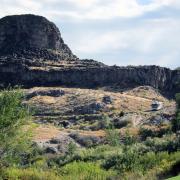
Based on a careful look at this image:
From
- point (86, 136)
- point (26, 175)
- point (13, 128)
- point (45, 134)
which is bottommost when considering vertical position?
point (45, 134)

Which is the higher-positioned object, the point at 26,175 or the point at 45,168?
the point at 26,175

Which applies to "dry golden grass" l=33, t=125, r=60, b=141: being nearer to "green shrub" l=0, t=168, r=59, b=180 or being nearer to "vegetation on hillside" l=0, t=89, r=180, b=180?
"vegetation on hillside" l=0, t=89, r=180, b=180

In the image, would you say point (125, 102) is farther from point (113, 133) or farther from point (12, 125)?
point (12, 125)

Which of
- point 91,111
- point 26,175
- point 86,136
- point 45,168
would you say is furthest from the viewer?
point 91,111

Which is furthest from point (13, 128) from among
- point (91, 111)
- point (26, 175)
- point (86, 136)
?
point (91, 111)

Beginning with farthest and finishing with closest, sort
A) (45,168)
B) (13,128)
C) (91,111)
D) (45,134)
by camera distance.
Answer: (91,111) → (45,134) → (13,128) → (45,168)

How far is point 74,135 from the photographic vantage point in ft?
344

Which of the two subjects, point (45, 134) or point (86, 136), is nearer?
point (86, 136)

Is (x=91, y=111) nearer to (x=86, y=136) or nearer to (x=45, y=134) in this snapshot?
(x=45, y=134)

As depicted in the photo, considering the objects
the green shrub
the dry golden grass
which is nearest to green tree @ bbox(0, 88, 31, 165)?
the green shrub

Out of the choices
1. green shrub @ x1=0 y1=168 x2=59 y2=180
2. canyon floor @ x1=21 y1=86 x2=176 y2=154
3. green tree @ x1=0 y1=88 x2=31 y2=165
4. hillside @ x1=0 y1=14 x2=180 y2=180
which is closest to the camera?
green shrub @ x1=0 y1=168 x2=59 y2=180

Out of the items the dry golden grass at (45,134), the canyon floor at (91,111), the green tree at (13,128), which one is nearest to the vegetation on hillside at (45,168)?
the green tree at (13,128)

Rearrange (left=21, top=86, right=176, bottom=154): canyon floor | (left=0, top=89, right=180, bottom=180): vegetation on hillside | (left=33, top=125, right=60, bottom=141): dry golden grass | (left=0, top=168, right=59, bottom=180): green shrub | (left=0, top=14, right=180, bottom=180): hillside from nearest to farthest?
(left=0, top=168, right=59, bottom=180): green shrub
(left=0, top=89, right=180, bottom=180): vegetation on hillside
(left=0, top=14, right=180, bottom=180): hillside
(left=33, top=125, right=60, bottom=141): dry golden grass
(left=21, top=86, right=176, bottom=154): canyon floor

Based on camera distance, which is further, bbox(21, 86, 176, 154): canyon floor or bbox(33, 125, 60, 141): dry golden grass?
bbox(21, 86, 176, 154): canyon floor
